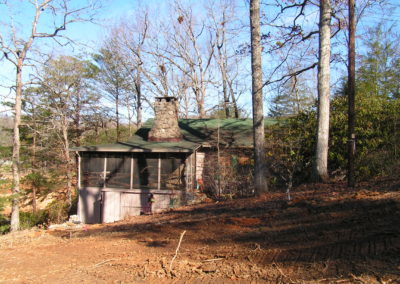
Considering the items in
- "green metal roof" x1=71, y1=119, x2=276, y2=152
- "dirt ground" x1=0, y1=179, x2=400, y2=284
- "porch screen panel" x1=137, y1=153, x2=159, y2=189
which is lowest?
"dirt ground" x1=0, y1=179, x2=400, y2=284

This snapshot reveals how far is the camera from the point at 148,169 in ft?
44.8

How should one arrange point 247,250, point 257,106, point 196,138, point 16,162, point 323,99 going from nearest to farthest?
point 247,250 < point 323,99 < point 257,106 < point 16,162 < point 196,138

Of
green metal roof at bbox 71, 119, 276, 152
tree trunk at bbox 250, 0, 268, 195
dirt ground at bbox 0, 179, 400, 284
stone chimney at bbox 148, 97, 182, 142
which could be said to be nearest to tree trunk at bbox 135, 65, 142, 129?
green metal roof at bbox 71, 119, 276, 152

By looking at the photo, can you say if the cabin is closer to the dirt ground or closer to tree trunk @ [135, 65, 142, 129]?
the dirt ground

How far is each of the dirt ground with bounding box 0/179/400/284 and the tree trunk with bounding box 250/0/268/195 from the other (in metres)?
2.53

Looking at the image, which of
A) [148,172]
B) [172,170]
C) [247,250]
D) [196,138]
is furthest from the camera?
[196,138]

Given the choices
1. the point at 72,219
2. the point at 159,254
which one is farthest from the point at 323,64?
the point at 72,219

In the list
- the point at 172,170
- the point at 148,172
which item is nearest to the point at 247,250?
the point at 172,170

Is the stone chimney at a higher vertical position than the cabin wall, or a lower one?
higher

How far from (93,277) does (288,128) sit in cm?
1056

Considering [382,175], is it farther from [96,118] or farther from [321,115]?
[96,118]

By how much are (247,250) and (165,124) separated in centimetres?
1072

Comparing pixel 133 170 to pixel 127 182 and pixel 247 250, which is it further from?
pixel 247 250

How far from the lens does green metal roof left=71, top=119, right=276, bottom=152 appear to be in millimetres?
13359
